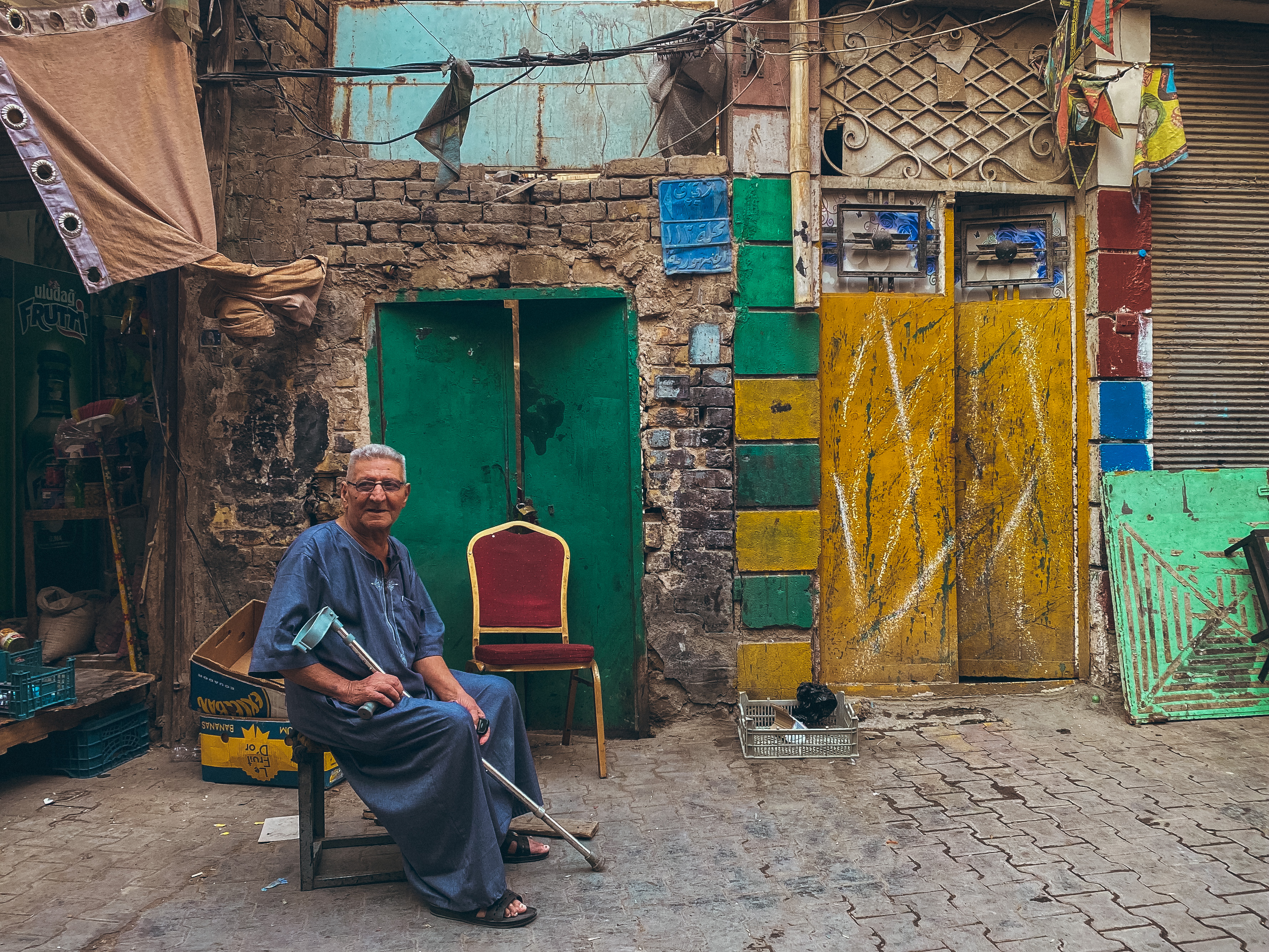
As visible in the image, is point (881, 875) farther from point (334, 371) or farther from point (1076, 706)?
point (334, 371)

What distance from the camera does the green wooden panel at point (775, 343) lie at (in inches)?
188

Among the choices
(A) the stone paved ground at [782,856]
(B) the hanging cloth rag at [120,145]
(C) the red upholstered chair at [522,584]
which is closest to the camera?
(A) the stone paved ground at [782,856]

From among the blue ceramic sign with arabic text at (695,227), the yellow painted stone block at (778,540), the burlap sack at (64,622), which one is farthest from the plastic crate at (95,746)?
the blue ceramic sign with arabic text at (695,227)

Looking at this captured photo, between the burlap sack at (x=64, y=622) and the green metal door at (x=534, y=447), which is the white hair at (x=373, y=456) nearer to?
the green metal door at (x=534, y=447)

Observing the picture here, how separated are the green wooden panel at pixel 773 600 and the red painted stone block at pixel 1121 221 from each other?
2.70m

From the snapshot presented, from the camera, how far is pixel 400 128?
6086mm

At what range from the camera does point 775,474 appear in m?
4.80

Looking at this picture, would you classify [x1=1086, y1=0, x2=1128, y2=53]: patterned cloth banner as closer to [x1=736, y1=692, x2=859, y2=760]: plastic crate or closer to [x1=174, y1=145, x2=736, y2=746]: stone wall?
[x1=174, y1=145, x2=736, y2=746]: stone wall

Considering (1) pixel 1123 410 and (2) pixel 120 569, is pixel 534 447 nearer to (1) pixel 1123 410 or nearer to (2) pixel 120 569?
(2) pixel 120 569

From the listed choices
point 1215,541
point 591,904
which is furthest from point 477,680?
point 1215,541

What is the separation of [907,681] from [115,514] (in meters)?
4.80

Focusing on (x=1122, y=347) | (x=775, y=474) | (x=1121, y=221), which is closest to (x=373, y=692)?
(x=775, y=474)

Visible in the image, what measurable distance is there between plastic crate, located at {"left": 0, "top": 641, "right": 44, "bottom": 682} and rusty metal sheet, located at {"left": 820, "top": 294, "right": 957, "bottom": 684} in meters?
4.07

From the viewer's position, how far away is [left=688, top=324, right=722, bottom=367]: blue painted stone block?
478cm
